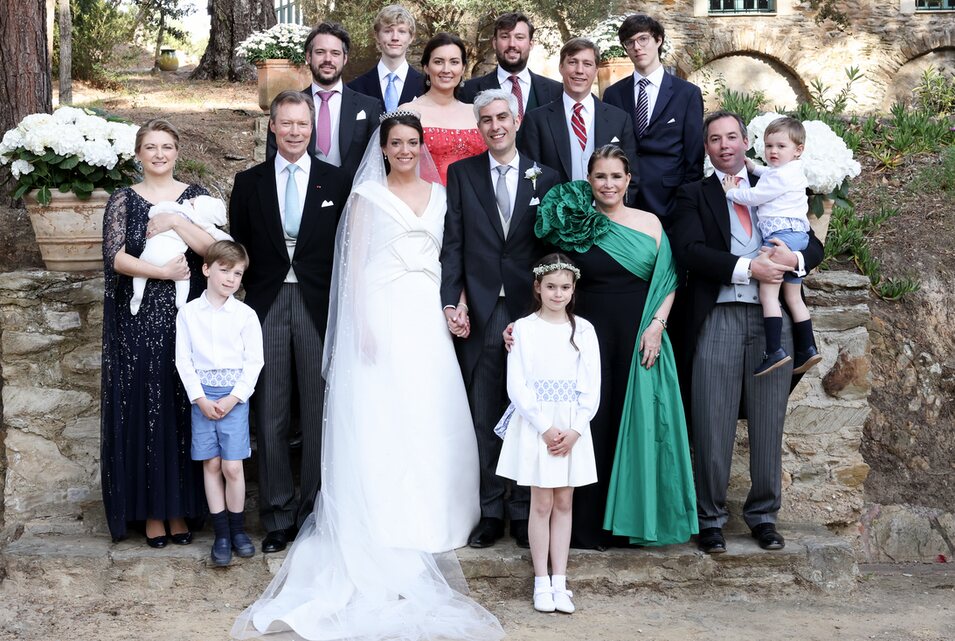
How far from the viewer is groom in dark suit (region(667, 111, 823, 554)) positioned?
4305 mm

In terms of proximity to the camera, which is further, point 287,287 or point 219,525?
point 287,287

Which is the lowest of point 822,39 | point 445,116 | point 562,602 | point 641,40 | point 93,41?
point 562,602

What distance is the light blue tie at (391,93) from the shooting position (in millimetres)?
5234

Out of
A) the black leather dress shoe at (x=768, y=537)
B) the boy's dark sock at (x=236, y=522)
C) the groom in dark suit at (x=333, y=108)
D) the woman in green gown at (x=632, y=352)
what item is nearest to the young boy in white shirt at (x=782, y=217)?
the woman in green gown at (x=632, y=352)

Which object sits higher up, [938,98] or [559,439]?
[938,98]

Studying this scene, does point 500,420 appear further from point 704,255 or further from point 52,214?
Answer: point 52,214

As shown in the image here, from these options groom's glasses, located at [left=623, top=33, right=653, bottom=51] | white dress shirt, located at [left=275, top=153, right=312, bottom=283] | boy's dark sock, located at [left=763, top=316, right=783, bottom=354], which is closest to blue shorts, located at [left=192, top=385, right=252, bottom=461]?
white dress shirt, located at [left=275, top=153, right=312, bottom=283]

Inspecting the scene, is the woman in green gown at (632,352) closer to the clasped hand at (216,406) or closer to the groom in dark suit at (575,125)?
the groom in dark suit at (575,125)

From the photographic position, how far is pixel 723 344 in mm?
4309

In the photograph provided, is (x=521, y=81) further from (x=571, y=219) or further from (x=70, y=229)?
(x=70, y=229)

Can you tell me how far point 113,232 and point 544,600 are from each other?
2.36 m

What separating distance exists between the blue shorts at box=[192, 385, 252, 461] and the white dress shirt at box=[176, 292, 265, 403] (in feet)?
0.17

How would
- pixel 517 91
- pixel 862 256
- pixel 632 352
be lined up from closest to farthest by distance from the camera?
1. pixel 632 352
2. pixel 517 91
3. pixel 862 256

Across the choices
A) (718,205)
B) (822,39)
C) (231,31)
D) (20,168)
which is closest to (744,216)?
(718,205)
